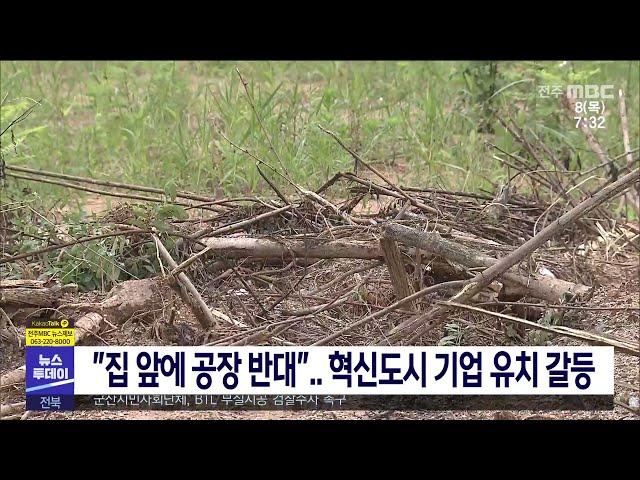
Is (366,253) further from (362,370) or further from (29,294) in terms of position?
(29,294)

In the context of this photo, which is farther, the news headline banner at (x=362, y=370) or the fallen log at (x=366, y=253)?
the fallen log at (x=366, y=253)

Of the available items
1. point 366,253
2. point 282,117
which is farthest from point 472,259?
point 282,117

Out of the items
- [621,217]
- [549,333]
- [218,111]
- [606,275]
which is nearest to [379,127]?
[218,111]

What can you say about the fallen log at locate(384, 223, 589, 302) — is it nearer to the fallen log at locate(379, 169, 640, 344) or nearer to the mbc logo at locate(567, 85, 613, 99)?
the fallen log at locate(379, 169, 640, 344)

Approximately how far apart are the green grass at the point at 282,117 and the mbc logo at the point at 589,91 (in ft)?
1.18

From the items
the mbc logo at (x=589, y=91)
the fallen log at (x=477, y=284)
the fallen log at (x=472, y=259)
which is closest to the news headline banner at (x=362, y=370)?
the fallen log at (x=477, y=284)

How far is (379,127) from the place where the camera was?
333 centimetres

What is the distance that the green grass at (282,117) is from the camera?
3.09 metres

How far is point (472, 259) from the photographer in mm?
2338

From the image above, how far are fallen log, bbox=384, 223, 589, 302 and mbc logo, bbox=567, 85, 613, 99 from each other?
44cm

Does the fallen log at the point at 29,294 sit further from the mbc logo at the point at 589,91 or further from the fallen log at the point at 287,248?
the mbc logo at the point at 589,91

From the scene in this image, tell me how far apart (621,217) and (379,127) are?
776 millimetres

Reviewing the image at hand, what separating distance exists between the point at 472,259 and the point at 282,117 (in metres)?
1.17

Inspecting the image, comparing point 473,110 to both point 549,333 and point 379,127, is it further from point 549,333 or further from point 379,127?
point 549,333
